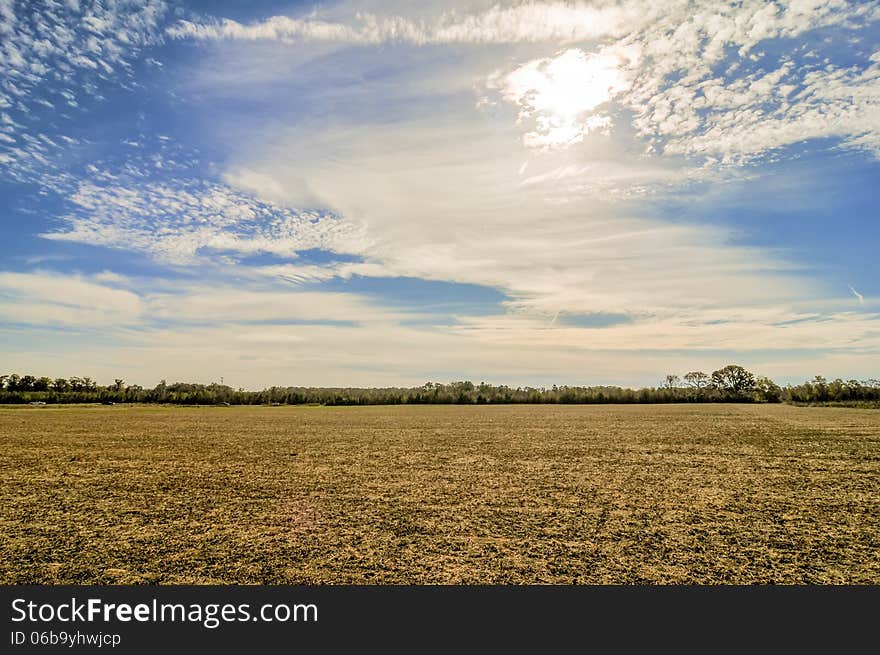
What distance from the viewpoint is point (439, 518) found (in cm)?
816

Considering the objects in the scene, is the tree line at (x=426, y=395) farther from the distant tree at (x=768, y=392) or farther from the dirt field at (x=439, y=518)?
the dirt field at (x=439, y=518)

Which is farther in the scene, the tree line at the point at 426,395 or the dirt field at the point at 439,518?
the tree line at the point at 426,395

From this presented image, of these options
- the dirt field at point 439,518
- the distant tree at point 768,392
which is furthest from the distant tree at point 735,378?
the dirt field at point 439,518

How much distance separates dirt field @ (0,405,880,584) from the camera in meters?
5.98

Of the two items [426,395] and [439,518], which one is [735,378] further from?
[439,518]

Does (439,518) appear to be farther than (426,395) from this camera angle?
No

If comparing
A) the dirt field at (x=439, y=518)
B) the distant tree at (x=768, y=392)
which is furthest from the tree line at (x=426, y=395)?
the dirt field at (x=439, y=518)

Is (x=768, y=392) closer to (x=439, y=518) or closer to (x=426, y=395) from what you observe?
(x=426, y=395)

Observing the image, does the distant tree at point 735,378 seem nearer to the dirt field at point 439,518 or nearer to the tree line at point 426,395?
the tree line at point 426,395

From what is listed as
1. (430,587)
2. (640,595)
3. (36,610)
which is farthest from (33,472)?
(640,595)

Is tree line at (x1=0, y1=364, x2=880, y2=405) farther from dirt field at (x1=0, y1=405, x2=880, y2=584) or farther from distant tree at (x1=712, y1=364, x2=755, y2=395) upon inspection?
dirt field at (x1=0, y1=405, x2=880, y2=584)

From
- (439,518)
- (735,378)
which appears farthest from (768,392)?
(439,518)

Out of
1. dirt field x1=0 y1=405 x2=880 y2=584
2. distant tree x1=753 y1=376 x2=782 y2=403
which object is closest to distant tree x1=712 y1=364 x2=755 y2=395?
distant tree x1=753 y1=376 x2=782 y2=403

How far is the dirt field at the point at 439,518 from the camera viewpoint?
5980 mm
